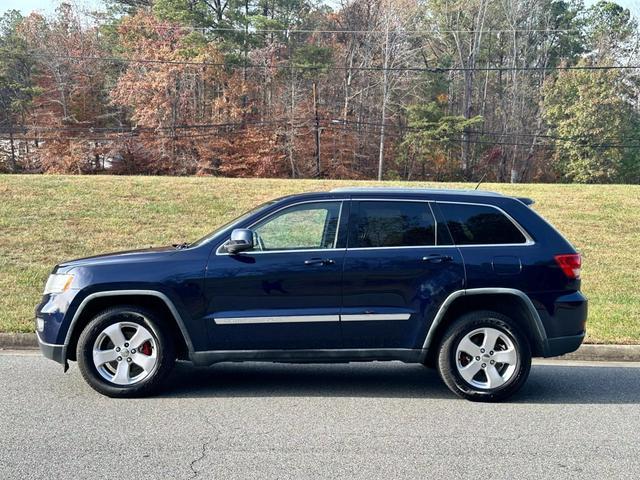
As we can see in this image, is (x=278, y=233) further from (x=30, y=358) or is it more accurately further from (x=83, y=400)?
(x=30, y=358)

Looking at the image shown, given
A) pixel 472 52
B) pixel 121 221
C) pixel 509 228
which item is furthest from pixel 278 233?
pixel 472 52

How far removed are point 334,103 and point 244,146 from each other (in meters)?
9.54

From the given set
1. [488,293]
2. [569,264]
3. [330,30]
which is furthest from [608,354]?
[330,30]

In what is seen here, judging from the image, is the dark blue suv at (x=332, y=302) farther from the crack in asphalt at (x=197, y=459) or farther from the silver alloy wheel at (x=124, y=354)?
the crack in asphalt at (x=197, y=459)

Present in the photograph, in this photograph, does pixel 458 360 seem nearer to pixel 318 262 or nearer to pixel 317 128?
pixel 318 262

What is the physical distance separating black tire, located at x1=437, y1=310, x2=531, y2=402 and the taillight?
670 millimetres

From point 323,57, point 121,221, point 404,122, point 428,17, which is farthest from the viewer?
point 428,17

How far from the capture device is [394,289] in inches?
231

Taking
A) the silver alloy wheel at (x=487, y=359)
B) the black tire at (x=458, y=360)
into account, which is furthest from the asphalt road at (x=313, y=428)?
the silver alloy wheel at (x=487, y=359)

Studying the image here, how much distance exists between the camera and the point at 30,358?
24.6ft

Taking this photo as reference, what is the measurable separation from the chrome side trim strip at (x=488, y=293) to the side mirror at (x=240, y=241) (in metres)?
1.74

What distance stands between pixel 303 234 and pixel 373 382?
165cm

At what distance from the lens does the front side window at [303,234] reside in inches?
238

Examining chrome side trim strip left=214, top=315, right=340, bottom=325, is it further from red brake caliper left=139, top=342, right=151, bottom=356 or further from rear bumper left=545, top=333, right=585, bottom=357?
rear bumper left=545, top=333, right=585, bottom=357
